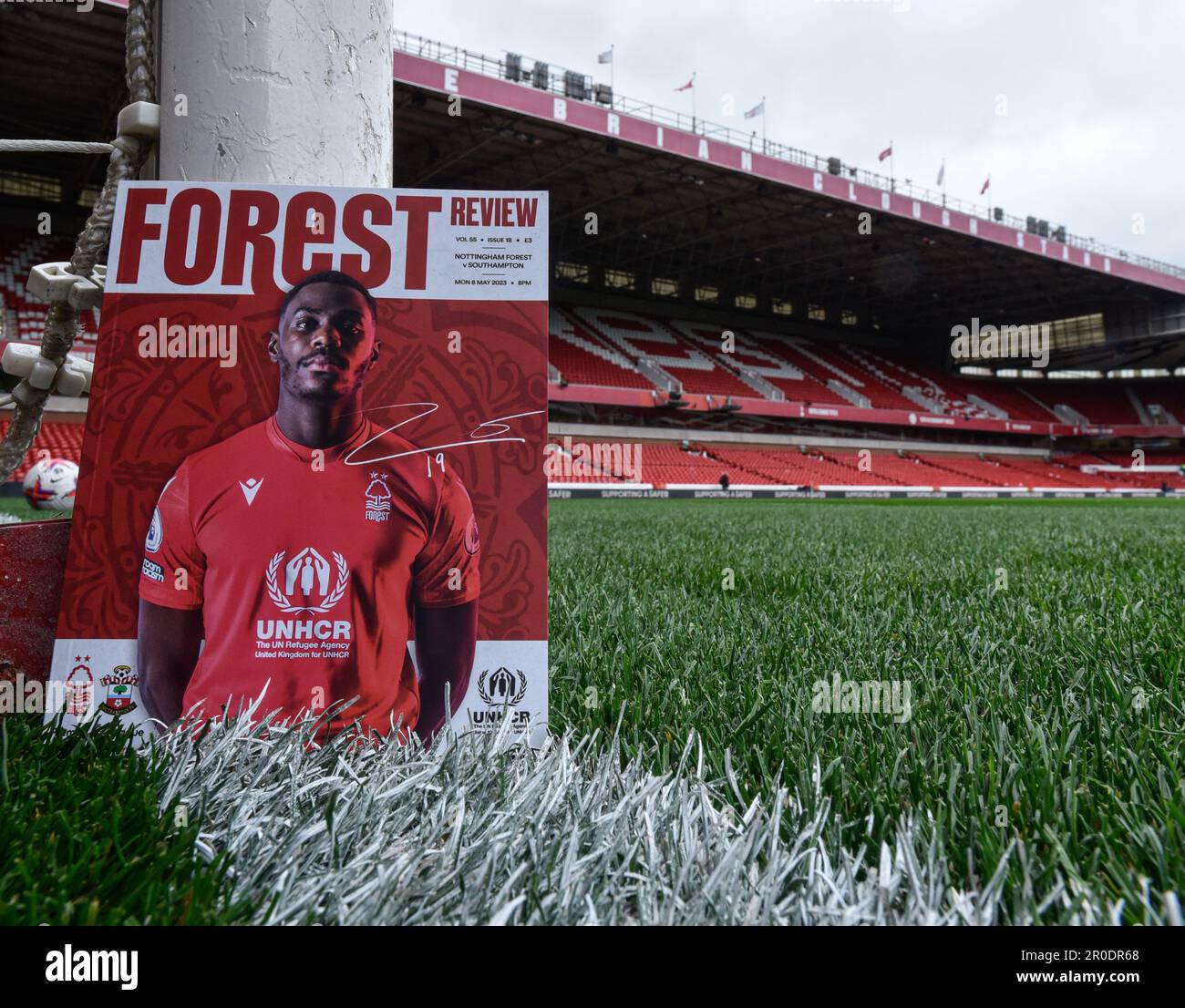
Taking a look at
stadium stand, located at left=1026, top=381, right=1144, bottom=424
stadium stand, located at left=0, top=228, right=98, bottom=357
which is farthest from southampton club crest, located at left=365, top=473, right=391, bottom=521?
stadium stand, located at left=1026, top=381, right=1144, bottom=424

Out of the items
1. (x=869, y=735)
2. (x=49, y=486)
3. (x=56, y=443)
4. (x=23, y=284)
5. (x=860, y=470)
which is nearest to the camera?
(x=869, y=735)

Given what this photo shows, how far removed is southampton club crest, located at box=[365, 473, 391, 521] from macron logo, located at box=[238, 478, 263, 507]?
14 centimetres

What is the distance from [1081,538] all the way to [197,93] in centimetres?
472

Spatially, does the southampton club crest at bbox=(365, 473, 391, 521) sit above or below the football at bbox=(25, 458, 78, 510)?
below

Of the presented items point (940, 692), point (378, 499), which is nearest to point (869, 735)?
point (940, 692)

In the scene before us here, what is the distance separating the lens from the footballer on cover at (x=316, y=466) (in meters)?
0.96

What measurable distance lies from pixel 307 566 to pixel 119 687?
11.0 inches

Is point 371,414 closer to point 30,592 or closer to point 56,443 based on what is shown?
point 30,592

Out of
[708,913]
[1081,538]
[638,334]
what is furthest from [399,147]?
[708,913]

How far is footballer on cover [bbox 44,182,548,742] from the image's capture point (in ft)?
3.15

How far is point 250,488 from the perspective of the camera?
3.22 feet

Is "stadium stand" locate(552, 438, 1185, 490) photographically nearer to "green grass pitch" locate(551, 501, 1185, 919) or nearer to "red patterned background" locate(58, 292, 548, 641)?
"green grass pitch" locate(551, 501, 1185, 919)
